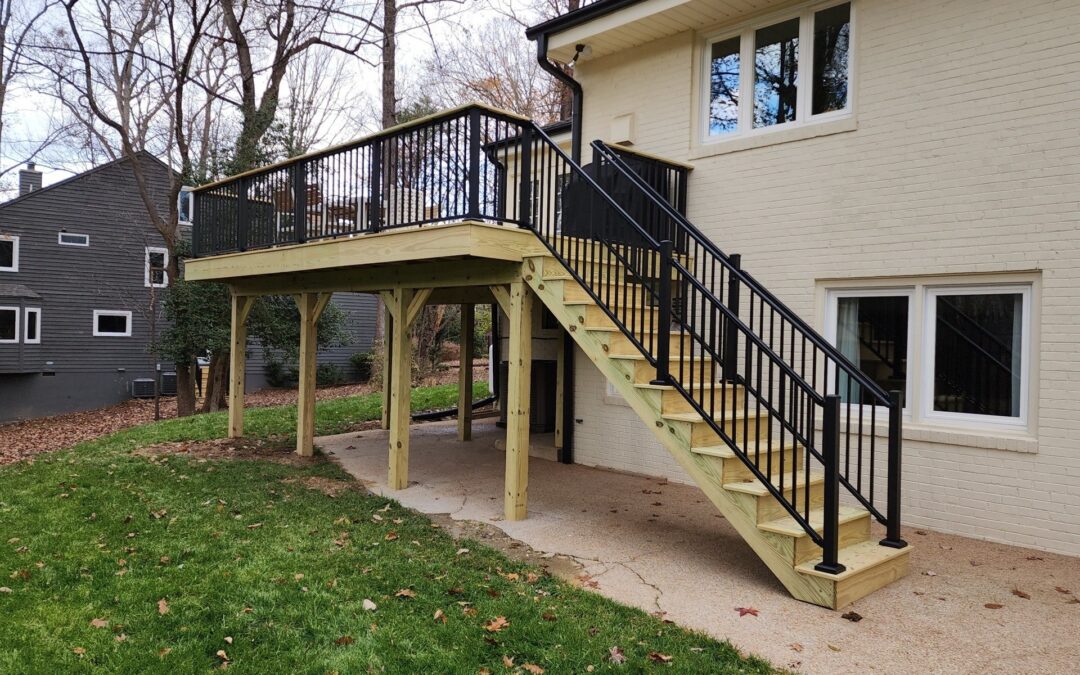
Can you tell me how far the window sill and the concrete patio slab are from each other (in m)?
3.62

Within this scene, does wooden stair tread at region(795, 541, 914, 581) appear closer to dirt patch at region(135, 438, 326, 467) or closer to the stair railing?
the stair railing

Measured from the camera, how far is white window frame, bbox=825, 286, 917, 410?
253 inches

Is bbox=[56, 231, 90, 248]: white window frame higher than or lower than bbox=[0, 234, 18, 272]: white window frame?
higher

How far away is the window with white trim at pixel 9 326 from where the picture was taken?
815 inches

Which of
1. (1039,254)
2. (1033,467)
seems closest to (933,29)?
(1039,254)

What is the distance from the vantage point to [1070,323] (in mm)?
5562

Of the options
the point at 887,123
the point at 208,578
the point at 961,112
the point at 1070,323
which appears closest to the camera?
the point at 208,578

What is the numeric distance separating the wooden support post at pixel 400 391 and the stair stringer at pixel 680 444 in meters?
1.81

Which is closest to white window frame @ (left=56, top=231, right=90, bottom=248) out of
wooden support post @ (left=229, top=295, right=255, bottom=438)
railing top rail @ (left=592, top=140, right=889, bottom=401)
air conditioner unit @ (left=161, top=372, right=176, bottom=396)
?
air conditioner unit @ (left=161, top=372, right=176, bottom=396)

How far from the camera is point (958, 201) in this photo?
614cm

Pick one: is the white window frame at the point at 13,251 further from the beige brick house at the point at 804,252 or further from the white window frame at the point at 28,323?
the beige brick house at the point at 804,252

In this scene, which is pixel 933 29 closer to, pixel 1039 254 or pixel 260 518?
pixel 1039 254

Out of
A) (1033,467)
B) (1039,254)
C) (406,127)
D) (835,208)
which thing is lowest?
(1033,467)

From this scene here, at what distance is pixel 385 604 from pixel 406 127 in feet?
14.2
